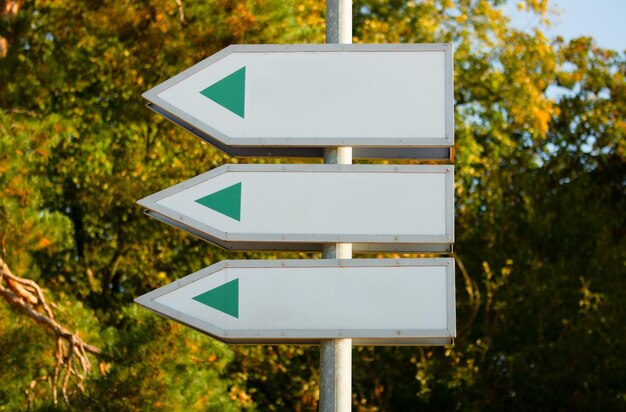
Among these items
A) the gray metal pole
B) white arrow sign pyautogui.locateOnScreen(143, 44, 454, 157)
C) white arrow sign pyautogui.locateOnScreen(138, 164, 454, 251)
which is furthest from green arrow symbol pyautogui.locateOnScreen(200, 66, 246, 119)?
the gray metal pole

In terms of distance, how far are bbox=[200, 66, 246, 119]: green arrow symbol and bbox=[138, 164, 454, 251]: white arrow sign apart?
0.20 metres

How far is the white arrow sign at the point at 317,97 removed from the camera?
3436 mm

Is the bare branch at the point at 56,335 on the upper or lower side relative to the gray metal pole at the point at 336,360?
lower

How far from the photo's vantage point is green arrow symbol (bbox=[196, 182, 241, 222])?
11.2 feet

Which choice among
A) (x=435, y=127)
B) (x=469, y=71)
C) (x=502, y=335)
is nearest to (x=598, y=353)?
(x=502, y=335)

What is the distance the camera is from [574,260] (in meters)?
13.3

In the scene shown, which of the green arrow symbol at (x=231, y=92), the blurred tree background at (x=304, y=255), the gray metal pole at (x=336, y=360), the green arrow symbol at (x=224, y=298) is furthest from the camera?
the blurred tree background at (x=304, y=255)

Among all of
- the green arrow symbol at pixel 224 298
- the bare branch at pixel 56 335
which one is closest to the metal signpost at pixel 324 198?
the green arrow symbol at pixel 224 298

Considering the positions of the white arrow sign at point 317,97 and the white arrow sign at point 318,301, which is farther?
the white arrow sign at point 317,97

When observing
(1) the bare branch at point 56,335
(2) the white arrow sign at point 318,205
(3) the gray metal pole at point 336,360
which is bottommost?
(1) the bare branch at point 56,335

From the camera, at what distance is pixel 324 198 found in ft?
11.1

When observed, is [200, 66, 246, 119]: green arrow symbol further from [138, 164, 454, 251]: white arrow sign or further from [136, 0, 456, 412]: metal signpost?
[138, 164, 454, 251]: white arrow sign

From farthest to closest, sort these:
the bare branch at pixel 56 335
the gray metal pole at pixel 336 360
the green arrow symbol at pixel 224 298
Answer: the bare branch at pixel 56 335 → the green arrow symbol at pixel 224 298 → the gray metal pole at pixel 336 360

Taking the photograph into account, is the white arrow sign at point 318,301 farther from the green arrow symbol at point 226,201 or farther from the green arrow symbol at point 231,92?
the green arrow symbol at point 231,92
